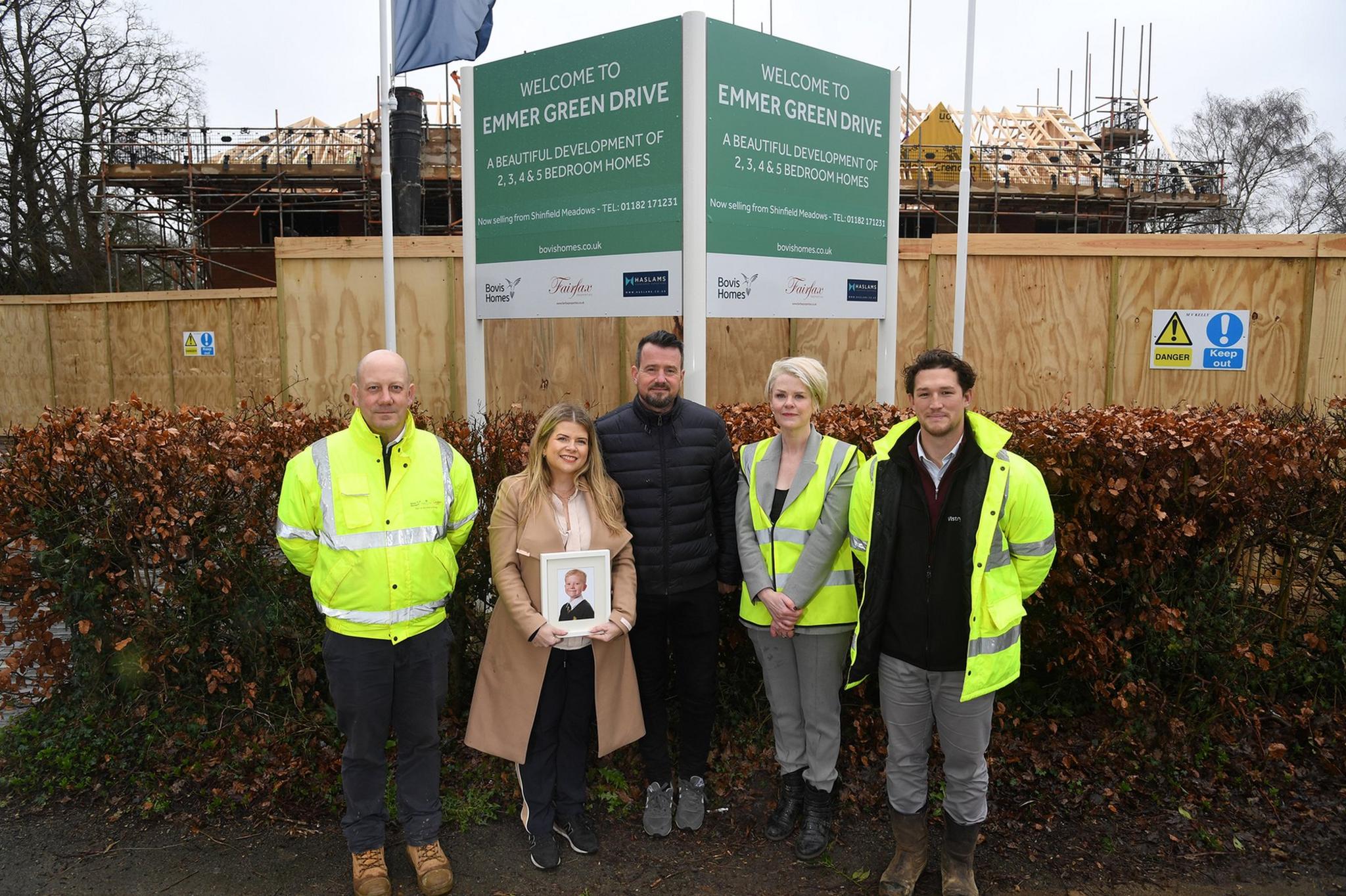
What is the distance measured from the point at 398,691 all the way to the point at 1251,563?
13.0ft

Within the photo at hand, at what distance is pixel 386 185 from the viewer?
34.7 feet

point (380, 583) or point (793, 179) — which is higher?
point (793, 179)

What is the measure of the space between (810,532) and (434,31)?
346 inches

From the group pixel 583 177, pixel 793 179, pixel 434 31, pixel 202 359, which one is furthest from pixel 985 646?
pixel 202 359

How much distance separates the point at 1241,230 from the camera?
4497 cm

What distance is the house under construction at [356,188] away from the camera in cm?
2530

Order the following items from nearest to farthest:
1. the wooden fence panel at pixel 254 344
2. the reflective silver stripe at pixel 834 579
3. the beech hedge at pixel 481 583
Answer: the reflective silver stripe at pixel 834 579 < the beech hedge at pixel 481 583 < the wooden fence panel at pixel 254 344

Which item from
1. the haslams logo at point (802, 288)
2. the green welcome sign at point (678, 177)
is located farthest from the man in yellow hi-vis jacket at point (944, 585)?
the haslams logo at point (802, 288)

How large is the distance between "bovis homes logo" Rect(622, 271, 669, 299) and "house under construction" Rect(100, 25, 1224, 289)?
61.1 ft

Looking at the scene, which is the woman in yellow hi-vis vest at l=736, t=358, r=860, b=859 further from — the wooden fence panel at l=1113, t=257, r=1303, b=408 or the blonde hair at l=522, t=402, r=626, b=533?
the wooden fence panel at l=1113, t=257, r=1303, b=408

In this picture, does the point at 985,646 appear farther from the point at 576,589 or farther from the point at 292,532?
the point at 292,532

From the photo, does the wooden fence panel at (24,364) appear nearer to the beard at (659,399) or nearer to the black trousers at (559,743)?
the black trousers at (559,743)

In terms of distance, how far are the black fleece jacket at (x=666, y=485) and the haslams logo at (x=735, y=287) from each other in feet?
7.49

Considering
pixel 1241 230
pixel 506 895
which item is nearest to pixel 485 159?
pixel 506 895
